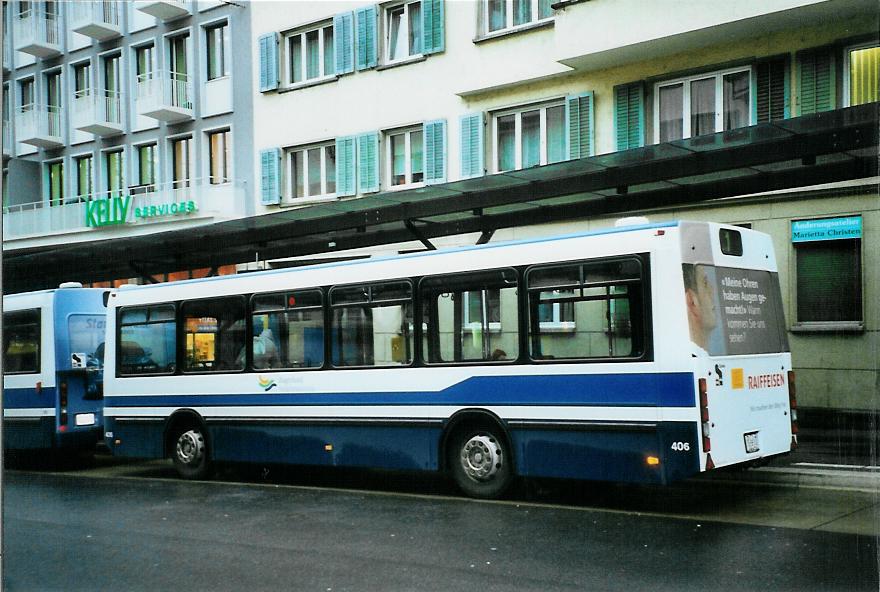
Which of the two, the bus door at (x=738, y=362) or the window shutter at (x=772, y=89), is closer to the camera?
the bus door at (x=738, y=362)

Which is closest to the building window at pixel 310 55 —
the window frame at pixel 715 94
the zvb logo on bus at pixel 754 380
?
the window frame at pixel 715 94

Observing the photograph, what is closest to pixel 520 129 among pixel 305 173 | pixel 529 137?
pixel 529 137

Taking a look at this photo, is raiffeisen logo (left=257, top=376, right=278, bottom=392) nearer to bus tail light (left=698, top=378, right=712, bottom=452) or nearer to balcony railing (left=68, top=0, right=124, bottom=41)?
bus tail light (left=698, top=378, right=712, bottom=452)

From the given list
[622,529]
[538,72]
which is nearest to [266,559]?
[622,529]

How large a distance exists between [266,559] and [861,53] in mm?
13282

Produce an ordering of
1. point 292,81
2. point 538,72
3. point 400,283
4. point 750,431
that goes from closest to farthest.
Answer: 1. point 750,431
2. point 400,283
3. point 538,72
4. point 292,81

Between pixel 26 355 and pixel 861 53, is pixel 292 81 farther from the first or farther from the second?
pixel 861 53

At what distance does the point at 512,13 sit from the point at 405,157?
4.51 meters

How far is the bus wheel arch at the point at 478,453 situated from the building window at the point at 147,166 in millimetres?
21303

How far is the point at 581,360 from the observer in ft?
32.6

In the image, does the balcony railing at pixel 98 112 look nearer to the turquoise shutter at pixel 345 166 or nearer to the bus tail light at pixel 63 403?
the turquoise shutter at pixel 345 166

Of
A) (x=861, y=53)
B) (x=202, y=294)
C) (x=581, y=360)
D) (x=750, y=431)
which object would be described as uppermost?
(x=861, y=53)

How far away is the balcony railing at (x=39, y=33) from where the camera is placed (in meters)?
26.2

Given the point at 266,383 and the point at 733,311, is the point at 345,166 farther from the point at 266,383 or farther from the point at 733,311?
the point at 733,311
